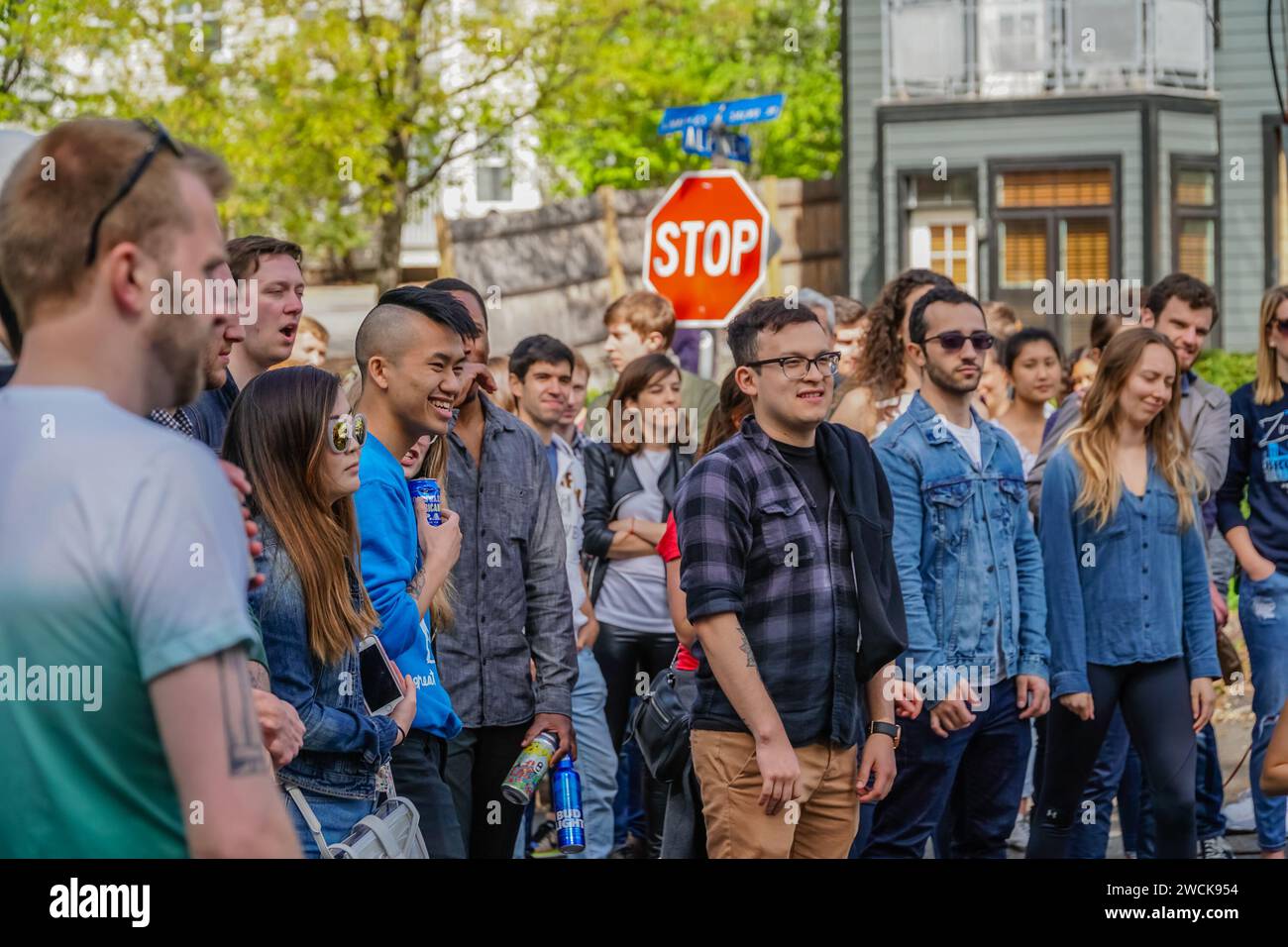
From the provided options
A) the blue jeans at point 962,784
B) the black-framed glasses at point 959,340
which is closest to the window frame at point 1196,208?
the black-framed glasses at point 959,340

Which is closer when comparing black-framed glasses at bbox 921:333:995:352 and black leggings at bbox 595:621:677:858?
black-framed glasses at bbox 921:333:995:352

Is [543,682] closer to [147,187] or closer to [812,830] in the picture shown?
[812,830]

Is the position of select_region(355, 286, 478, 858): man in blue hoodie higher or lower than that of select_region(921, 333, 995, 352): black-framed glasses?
lower

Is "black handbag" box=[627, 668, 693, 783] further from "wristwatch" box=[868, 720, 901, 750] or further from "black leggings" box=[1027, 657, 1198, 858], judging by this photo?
"black leggings" box=[1027, 657, 1198, 858]

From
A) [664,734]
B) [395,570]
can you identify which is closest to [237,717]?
[395,570]

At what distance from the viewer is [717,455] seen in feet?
16.4

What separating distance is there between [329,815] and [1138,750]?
11.6 feet

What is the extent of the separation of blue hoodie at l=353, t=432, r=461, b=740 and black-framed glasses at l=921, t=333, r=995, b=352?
222 centimetres

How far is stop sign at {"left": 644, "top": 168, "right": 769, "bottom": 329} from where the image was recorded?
10.7 meters

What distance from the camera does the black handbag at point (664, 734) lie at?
531 cm

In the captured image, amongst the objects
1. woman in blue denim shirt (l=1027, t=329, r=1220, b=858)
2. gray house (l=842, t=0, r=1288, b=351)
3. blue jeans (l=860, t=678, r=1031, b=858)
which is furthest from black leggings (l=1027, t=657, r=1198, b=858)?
gray house (l=842, t=0, r=1288, b=351)

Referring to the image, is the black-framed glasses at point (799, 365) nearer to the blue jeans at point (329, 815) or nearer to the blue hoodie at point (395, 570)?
the blue hoodie at point (395, 570)
